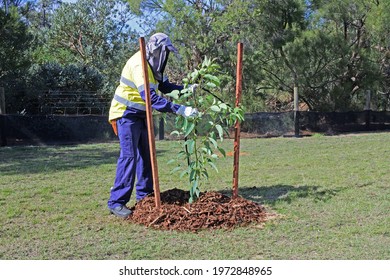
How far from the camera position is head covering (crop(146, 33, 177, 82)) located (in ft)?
15.5

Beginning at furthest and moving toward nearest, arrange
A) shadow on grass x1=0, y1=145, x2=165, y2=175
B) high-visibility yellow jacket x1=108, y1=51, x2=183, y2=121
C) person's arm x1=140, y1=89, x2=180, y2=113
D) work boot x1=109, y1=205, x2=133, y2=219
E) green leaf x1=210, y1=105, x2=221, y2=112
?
shadow on grass x1=0, y1=145, x2=165, y2=175, work boot x1=109, y1=205, x2=133, y2=219, high-visibility yellow jacket x1=108, y1=51, x2=183, y2=121, person's arm x1=140, y1=89, x2=180, y2=113, green leaf x1=210, y1=105, x2=221, y2=112

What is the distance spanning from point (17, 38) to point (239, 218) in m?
10.8

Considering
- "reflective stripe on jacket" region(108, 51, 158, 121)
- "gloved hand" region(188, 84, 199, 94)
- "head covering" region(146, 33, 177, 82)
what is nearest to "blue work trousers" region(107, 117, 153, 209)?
"reflective stripe on jacket" region(108, 51, 158, 121)

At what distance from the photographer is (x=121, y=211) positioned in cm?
484

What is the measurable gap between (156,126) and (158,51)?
8.69 meters

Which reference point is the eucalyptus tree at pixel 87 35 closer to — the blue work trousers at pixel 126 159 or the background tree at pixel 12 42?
the background tree at pixel 12 42

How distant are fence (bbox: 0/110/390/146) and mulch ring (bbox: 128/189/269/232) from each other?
850cm

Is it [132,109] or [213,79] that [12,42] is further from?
[213,79]

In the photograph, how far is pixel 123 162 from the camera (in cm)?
489

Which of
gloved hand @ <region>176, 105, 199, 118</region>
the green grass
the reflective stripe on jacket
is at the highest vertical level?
the reflective stripe on jacket

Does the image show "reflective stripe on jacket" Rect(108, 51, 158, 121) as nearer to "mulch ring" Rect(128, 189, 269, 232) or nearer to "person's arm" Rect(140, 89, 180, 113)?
"person's arm" Rect(140, 89, 180, 113)

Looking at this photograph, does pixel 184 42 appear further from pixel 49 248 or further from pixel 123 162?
pixel 49 248

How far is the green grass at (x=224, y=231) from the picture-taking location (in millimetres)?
3840

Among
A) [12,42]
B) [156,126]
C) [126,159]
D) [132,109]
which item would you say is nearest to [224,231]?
[126,159]
